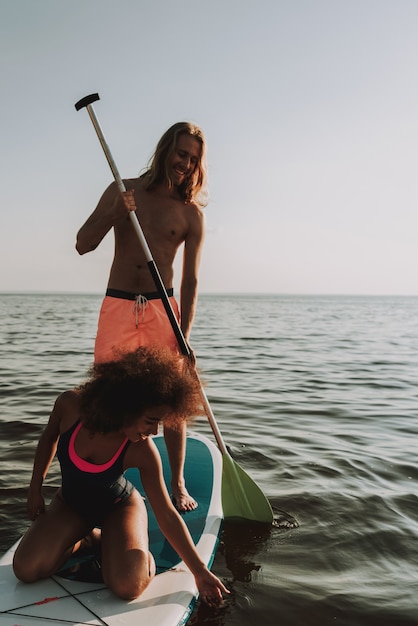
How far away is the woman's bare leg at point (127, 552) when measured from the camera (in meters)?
2.80

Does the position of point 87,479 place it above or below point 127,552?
above

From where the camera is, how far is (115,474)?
10.2 feet

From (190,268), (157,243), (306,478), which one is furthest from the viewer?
(306,478)

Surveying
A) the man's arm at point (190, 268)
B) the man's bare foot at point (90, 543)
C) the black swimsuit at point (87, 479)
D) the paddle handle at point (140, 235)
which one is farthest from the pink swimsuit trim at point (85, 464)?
the man's arm at point (190, 268)

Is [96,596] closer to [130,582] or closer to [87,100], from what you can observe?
[130,582]

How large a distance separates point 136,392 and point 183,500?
A: 4.65ft

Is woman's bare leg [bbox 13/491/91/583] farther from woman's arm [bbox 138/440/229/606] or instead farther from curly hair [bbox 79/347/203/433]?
curly hair [bbox 79/347/203/433]

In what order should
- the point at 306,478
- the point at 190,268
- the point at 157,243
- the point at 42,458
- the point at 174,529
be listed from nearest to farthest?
the point at 174,529 < the point at 42,458 < the point at 157,243 < the point at 190,268 < the point at 306,478

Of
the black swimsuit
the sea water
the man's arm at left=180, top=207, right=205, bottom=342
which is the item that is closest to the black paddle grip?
the man's arm at left=180, top=207, right=205, bottom=342

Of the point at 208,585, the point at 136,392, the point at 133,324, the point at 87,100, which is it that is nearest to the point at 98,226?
the point at 133,324

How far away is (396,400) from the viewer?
8.33 metres

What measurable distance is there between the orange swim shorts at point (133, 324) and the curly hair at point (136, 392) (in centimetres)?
86

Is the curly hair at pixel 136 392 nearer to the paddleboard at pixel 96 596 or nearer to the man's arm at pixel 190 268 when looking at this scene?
the paddleboard at pixel 96 596

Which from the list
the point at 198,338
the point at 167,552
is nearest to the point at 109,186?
the point at 167,552
